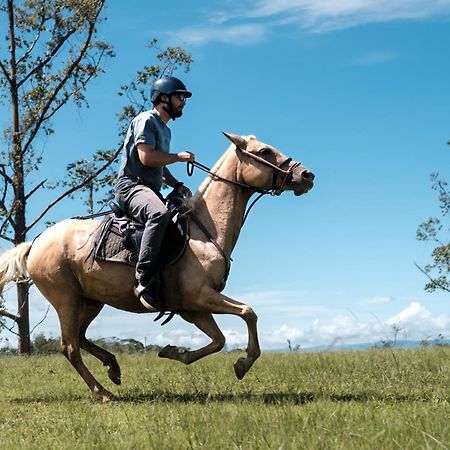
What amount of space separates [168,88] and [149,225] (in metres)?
1.76

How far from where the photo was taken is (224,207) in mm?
9438

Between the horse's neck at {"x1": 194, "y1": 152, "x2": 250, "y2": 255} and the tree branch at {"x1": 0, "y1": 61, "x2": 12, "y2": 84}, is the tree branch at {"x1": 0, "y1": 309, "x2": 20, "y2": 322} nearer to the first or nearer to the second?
the tree branch at {"x1": 0, "y1": 61, "x2": 12, "y2": 84}

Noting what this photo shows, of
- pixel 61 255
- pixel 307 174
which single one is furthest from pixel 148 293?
pixel 307 174

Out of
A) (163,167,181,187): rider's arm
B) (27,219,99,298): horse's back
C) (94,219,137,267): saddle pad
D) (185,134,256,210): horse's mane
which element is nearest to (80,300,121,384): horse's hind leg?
(27,219,99,298): horse's back

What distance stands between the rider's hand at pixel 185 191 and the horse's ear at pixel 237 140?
1.00m

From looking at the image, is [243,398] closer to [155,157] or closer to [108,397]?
[108,397]

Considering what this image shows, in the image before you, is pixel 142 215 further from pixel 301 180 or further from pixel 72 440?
pixel 72 440

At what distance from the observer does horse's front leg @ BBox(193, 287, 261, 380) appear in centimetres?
871

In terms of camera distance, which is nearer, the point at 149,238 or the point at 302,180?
the point at 149,238

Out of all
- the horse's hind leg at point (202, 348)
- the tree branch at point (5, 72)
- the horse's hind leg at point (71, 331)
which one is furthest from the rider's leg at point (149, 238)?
the tree branch at point (5, 72)

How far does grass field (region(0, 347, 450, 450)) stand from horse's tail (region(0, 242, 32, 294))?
1664mm

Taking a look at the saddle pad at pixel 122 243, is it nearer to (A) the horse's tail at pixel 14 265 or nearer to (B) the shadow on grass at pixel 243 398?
(A) the horse's tail at pixel 14 265

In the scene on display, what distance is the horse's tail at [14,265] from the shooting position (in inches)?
428

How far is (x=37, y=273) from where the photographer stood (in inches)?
410
